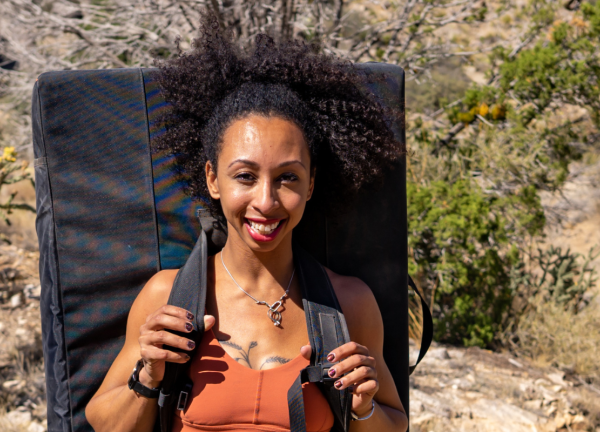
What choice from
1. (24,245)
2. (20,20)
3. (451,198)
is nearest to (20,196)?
(24,245)

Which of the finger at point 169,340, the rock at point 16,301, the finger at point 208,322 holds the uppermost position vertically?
the finger at point 169,340

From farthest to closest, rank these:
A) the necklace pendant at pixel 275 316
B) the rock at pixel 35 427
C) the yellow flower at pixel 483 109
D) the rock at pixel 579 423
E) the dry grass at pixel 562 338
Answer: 1. the yellow flower at pixel 483 109
2. the dry grass at pixel 562 338
3. the rock at pixel 579 423
4. the rock at pixel 35 427
5. the necklace pendant at pixel 275 316

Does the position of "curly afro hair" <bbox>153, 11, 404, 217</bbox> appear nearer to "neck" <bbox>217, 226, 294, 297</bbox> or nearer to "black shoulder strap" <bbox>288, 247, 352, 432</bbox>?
"neck" <bbox>217, 226, 294, 297</bbox>

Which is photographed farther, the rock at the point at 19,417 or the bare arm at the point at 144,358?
the rock at the point at 19,417

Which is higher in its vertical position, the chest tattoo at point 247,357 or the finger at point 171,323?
the finger at point 171,323

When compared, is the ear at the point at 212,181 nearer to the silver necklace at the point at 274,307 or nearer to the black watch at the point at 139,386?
the silver necklace at the point at 274,307

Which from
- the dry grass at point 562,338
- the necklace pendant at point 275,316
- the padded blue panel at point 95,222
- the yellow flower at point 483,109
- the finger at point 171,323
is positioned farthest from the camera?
the yellow flower at point 483,109

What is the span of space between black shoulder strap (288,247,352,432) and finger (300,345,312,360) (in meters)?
0.02

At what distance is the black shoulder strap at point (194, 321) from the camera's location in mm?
1654

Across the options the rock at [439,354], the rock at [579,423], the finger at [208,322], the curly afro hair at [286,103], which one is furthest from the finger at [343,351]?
the rock at [439,354]

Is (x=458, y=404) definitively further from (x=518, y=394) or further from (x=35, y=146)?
(x=35, y=146)

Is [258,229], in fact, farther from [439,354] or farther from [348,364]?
[439,354]

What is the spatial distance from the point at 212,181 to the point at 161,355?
2.01 ft

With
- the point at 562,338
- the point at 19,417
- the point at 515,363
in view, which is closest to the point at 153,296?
the point at 19,417
